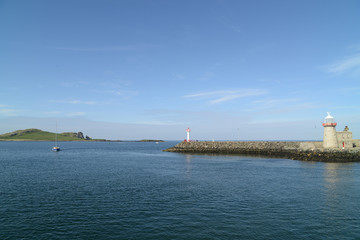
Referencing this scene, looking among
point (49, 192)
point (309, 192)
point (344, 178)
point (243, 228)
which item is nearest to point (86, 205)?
point (49, 192)

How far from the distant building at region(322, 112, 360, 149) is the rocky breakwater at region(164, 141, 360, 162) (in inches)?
88.4

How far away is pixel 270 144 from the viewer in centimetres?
8381

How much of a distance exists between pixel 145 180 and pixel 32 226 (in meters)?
18.2

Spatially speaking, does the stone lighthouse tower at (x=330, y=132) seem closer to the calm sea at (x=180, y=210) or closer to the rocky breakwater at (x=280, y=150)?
the rocky breakwater at (x=280, y=150)

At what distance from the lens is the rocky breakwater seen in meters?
58.0

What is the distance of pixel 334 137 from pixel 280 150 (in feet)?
60.7

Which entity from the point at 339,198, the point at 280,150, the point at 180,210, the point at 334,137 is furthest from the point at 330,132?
the point at 180,210

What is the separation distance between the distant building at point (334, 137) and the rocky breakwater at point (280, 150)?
7.36ft

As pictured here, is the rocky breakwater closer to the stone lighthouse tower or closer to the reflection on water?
the stone lighthouse tower

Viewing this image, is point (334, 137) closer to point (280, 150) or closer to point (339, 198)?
point (280, 150)

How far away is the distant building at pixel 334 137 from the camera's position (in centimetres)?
6163

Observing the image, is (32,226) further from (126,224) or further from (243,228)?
(243,228)

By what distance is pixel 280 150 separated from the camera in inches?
3061

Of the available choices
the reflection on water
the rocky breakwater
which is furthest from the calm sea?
the rocky breakwater
